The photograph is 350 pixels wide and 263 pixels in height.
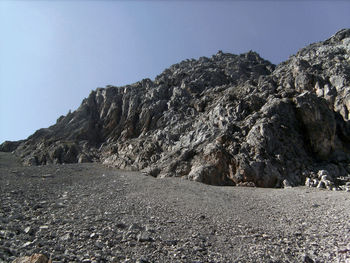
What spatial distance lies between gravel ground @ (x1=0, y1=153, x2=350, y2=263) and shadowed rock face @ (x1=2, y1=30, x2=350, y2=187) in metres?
12.7

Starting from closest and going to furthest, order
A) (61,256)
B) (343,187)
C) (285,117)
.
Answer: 1. (61,256)
2. (343,187)
3. (285,117)

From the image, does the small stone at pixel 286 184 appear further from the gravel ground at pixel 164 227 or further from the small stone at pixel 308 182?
the gravel ground at pixel 164 227

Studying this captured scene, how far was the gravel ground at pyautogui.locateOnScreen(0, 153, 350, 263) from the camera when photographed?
26.6 feet

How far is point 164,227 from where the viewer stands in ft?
35.4

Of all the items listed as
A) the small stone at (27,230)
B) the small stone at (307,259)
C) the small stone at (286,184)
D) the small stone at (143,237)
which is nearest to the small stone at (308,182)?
the small stone at (286,184)

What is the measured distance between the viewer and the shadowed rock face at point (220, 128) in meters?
30.6

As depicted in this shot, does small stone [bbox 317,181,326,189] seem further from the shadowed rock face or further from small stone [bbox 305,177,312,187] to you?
the shadowed rock face

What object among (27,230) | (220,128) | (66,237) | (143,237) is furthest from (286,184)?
(27,230)

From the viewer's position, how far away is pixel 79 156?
49812 millimetres

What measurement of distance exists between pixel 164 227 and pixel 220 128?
95.4ft

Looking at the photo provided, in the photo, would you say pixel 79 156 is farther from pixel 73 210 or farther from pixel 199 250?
pixel 199 250

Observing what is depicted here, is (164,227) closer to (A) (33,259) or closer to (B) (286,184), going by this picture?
(A) (33,259)

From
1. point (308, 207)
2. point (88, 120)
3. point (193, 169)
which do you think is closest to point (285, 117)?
point (193, 169)

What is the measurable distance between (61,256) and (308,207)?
15504mm
